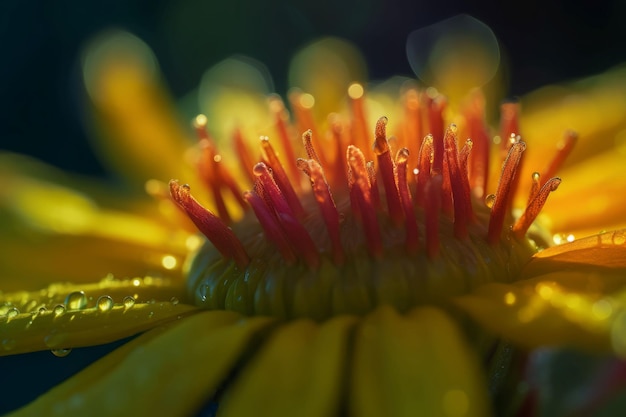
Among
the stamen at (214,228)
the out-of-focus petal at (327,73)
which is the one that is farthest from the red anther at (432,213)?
the out-of-focus petal at (327,73)

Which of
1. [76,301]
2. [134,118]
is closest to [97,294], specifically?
[76,301]

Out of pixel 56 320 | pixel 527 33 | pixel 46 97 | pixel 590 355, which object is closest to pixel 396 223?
pixel 590 355

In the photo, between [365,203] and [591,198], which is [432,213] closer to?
[365,203]

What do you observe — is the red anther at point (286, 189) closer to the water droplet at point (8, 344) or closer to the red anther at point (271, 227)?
the red anther at point (271, 227)

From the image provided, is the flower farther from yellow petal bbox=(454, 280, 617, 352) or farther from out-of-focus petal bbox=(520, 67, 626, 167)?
out-of-focus petal bbox=(520, 67, 626, 167)

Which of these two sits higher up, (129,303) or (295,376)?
(129,303)

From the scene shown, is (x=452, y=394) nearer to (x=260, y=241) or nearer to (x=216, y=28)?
(x=260, y=241)

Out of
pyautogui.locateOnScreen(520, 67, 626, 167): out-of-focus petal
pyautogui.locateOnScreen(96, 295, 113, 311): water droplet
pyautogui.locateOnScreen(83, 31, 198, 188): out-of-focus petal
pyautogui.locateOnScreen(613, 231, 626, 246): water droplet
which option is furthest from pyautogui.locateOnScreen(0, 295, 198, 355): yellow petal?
pyautogui.locateOnScreen(520, 67, 626, 167): out-of-focus petal
